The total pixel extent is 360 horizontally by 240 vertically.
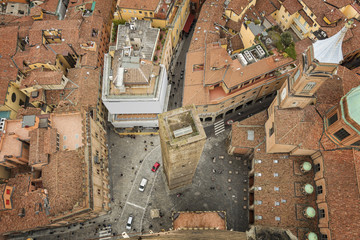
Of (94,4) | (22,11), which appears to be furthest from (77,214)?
(22,11)

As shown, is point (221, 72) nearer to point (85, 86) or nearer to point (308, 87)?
point (308, 87)

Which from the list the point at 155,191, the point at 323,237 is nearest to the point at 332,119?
the point at 323,237

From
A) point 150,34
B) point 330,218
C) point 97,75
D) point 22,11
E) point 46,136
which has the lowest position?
point 330,218

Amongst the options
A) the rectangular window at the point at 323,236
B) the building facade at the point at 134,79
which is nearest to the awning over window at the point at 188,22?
the building facade at the point at 134,79

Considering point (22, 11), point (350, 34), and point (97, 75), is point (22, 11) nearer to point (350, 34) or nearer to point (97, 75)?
point (97, 75)

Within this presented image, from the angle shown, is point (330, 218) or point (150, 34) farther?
point (150, 34)

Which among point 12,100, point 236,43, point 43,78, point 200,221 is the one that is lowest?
point 200,221
